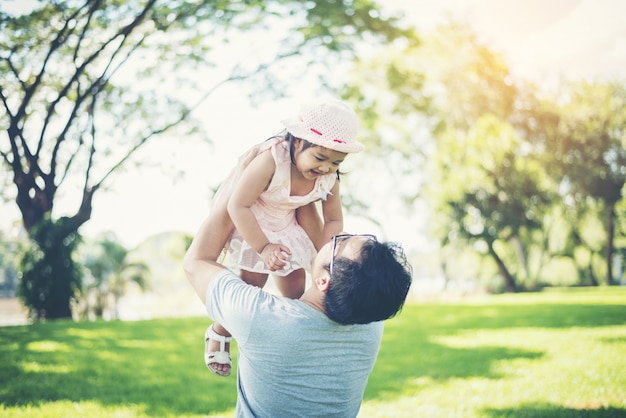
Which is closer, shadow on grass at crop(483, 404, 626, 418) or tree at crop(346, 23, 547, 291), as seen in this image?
shadow on grass at crop(483, 404, 626, 418)

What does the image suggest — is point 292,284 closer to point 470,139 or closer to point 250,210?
point 250,210

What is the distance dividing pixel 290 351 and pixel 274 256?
23.9 inches

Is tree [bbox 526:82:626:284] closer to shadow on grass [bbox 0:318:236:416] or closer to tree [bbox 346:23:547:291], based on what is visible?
tree [bbox 346:23:547:291]

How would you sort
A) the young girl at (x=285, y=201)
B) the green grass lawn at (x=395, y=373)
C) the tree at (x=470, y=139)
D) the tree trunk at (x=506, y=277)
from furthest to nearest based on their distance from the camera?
the tree trunk at (x=506, y=277) → the tree at (x=470, y=139) → the green grass lawn at (x=395, y=373) → the young girl at (x=285, y=201)

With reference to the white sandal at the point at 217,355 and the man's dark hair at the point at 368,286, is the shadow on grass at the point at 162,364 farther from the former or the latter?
the man's dark hair at the point at 368,286

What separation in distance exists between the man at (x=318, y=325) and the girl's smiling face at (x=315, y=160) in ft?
2.59

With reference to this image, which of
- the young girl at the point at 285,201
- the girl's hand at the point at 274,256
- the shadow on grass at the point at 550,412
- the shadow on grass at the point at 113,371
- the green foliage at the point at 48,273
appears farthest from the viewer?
the green foliage at the point at 48,273

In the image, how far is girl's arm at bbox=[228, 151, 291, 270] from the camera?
226cm

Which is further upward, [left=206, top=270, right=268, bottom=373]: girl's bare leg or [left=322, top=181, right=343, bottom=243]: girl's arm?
[left=322, top=181, right=343, bottom=243]: girl's arm

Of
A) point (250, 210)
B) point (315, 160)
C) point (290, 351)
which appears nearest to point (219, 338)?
point (250, 210)

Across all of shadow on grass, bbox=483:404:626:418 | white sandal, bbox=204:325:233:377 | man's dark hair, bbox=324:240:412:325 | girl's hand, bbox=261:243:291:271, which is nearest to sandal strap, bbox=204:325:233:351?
white sandal, bbox=204:325:233:377

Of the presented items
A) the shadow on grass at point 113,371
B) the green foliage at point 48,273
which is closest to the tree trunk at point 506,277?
the green foliage at point 48,273

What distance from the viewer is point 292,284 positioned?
8.75 feet

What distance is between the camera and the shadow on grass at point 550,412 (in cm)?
328
